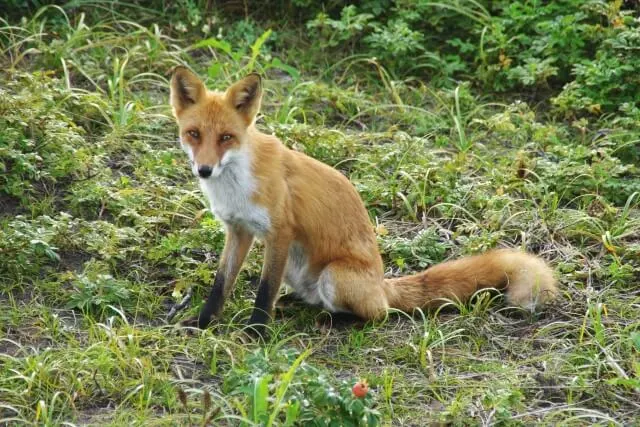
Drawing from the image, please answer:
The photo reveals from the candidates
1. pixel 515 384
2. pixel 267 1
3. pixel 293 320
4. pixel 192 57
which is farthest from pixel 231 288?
pixel 267 1

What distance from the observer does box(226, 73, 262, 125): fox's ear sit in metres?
5.80

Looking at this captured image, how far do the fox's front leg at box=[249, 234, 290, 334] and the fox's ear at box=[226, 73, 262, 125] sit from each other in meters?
0.73

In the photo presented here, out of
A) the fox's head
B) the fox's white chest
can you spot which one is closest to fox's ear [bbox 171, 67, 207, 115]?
the fox's head

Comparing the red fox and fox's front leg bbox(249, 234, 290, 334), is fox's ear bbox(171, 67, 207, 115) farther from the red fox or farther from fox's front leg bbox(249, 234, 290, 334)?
fox's front leg bbox(249, 234, 290, 334)

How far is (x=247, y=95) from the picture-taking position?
584 cm

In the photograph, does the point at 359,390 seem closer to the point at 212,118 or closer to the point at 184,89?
the point at 212,118

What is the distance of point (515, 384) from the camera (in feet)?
17.6

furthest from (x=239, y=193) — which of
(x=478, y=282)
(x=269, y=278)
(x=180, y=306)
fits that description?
(x=478, y=282)

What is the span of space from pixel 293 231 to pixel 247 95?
85cm

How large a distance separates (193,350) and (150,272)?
3.56ft

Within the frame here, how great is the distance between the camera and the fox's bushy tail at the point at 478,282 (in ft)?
20.3

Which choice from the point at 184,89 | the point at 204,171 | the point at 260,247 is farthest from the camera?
the point at 260,247

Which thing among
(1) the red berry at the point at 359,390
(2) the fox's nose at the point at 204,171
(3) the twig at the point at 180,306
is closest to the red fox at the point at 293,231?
(2) the fox's nose at the point at 204,171

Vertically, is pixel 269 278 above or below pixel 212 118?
below
